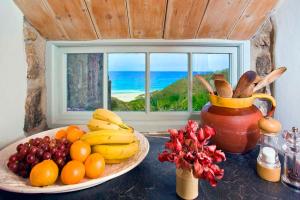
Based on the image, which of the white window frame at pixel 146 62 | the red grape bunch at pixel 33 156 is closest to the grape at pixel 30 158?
the red grape bunch at pixel 33 156

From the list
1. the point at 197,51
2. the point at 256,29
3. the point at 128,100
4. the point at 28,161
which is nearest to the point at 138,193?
the point at 28,161

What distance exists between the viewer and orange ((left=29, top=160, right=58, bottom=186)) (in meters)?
0.52

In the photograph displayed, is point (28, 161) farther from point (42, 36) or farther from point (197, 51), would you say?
point (197, 51)

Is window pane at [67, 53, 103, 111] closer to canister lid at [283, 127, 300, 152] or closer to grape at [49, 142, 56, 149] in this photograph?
grape at [49, 142, 56, 149]

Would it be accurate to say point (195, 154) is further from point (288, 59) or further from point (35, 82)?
point (35, 82)

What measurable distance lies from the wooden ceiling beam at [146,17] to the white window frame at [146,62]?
0.19ft

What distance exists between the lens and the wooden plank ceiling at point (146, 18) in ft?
2.97

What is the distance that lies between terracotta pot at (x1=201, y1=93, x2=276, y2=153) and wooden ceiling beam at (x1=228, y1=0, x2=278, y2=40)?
44cm

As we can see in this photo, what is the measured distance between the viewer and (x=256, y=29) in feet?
3.44

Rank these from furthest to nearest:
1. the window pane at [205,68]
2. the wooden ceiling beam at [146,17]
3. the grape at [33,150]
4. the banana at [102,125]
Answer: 1. the window pane at [205,68]
2. the wooden ceiling beam at [146,17]
3. the banana at [102,125]
4. the grape at [33,150]

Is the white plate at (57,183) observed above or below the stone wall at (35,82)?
below

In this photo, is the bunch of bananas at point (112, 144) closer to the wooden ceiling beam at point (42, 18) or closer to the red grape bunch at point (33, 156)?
the red grape bunch at point (33, 156)

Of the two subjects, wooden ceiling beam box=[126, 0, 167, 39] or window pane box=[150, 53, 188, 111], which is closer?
wooden ceiling beam box=[126, 0, 167, 39]

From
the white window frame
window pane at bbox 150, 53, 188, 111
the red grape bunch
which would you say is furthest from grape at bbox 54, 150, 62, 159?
window pane at bbox 150, 53, 188, 111
